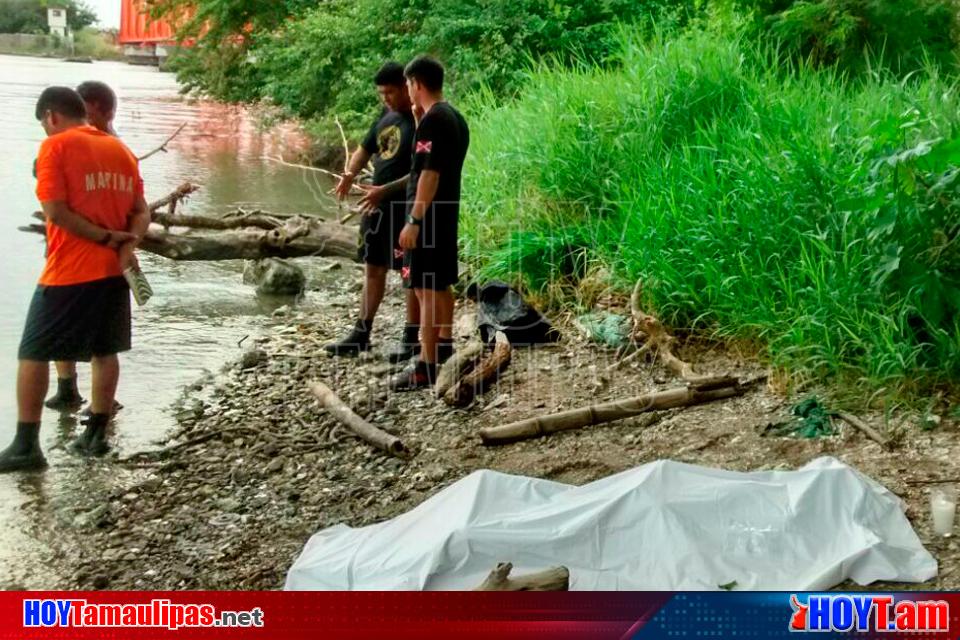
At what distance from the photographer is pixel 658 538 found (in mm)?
3033

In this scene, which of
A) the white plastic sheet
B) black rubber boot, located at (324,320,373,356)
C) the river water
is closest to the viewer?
the white plastic sheet

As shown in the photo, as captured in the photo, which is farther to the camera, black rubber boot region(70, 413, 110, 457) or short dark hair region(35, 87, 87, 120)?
black rubber boot region(70, 413, 110, 457)

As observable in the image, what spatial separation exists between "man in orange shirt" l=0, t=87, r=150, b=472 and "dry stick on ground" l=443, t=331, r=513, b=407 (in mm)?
1559

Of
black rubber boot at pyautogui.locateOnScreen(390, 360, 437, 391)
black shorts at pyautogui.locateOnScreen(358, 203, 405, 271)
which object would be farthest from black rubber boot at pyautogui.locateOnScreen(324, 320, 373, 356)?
black rubber boot at pyautogui.locateOnScreen(390, 360, 437, 391)

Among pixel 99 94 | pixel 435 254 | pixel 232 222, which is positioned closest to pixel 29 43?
pixel 99 94

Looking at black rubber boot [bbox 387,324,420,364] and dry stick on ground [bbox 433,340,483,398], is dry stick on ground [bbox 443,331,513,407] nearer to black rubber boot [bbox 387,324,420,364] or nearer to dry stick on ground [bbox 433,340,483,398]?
dry stick on ground [bbox 433,340,483,398]

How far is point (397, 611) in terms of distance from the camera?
9.14 ft

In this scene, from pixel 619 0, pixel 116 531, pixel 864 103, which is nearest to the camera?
pixel 116 531

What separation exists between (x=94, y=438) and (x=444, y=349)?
185 centimetres

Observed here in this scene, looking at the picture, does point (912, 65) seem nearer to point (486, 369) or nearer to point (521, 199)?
point (521, 199)

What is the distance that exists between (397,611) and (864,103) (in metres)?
4.73

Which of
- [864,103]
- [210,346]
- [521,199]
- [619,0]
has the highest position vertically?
[619,0]

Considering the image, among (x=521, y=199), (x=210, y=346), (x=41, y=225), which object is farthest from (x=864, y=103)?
(x=41, y=225)

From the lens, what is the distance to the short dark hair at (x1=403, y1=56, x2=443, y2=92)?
4.67 m
